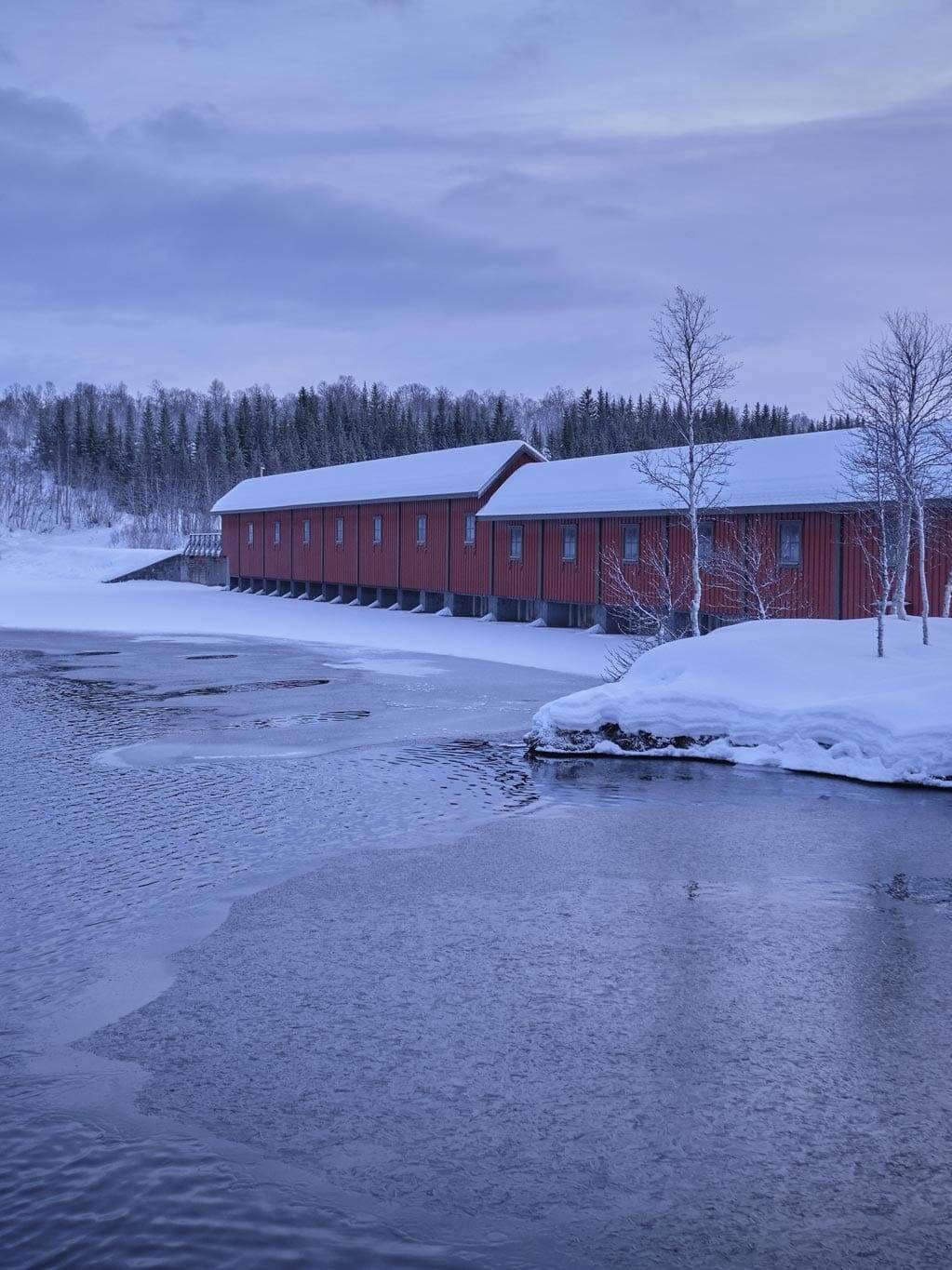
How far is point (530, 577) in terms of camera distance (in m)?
37.6

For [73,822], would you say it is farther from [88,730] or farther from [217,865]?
[88,730]

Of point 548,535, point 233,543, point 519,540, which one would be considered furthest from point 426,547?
point 233,543

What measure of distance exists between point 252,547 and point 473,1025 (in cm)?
5429

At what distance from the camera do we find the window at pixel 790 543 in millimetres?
27953

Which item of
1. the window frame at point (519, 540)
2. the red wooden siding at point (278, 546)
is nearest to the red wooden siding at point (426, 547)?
the window frame at point (519, 540)

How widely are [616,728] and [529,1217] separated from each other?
35.4 feet

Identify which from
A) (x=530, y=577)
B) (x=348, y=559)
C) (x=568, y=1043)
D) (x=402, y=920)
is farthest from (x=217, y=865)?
(x=348, y=559)

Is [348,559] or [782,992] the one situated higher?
[348,559]

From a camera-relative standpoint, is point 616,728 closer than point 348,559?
Yes

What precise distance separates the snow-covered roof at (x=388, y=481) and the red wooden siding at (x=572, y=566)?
439 cm

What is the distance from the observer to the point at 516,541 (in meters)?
38.5

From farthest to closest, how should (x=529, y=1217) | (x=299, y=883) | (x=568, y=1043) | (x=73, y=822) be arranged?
(x=73, y=822)
(x=299, y=883)
(x=568, y=1043)
(x=529, y=1217)

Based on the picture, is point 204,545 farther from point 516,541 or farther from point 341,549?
→ point 516,541

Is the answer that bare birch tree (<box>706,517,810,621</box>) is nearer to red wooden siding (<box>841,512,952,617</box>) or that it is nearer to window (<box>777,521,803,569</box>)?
window (<box>777,521,803,569</box>)
